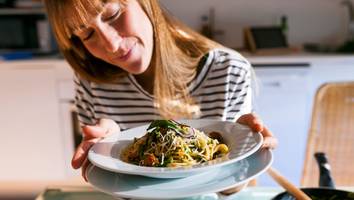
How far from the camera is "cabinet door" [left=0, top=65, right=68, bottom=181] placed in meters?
2.37

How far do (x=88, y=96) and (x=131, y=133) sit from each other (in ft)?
1.69

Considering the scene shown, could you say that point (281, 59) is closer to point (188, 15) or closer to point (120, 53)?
point (188, 15)

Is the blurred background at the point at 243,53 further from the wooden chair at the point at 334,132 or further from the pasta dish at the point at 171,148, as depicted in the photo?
the pasta dish at the point at 171,148

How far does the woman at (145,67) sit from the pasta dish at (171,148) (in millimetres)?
262

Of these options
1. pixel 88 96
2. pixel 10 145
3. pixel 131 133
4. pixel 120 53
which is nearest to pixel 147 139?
pixel 131 133

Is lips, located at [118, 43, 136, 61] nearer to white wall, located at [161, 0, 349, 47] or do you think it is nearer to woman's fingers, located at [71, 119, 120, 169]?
woman's fingers, located at [71, 119, 120, 169]

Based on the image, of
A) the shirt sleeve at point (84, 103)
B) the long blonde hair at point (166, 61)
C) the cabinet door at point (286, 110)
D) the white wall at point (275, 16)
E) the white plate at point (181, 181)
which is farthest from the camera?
the white wall at point (275, 16)

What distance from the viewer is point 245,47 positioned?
2684 mm

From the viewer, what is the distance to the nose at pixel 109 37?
0.81 meters

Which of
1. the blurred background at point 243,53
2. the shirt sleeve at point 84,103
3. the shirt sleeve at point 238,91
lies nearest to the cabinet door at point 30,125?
the blurred background at point 243,53

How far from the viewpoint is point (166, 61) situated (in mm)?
1009

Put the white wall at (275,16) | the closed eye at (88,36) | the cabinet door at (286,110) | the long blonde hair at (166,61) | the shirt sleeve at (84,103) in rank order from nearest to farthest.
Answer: the closed eye at (88,36)
the long blonde hair at (166,61)
the shirt sleeve at (84,103)
the cabinet door at (286,110)
the white wall at (275,16)

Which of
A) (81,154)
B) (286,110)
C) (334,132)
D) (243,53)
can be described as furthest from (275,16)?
(81,154)

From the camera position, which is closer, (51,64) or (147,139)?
(147,139)
